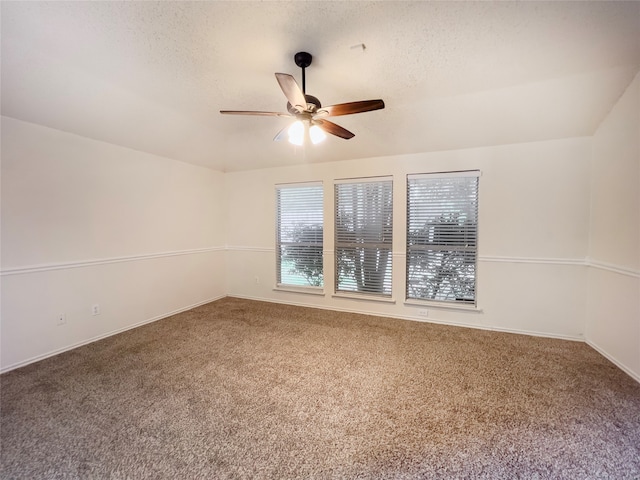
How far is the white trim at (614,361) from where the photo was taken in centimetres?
233

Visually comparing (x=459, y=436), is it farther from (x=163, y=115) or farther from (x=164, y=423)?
(x=163, y=115)

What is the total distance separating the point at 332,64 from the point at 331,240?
2524mm

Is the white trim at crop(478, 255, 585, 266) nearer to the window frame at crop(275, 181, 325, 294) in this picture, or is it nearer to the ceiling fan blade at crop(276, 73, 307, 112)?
the window frame at crop(275, 181, 325, 294)

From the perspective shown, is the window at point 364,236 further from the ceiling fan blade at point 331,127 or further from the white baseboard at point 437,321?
the ceiling fan blade at point 331,127

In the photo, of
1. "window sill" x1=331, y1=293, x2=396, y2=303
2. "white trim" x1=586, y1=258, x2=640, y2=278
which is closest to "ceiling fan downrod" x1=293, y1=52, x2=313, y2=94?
"window sill" x1=331, y1=293, x2=396, y2=303

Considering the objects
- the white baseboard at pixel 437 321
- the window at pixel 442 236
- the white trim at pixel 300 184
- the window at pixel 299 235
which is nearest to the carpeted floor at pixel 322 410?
the white baseboard at pixel 437 321

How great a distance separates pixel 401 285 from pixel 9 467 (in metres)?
3.79

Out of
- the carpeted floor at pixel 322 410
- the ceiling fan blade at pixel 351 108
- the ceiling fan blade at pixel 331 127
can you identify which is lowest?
the carpeted floor at pixel 322 410

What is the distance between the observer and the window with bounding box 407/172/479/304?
3533 mm

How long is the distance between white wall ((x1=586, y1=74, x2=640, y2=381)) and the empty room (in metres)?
0.03

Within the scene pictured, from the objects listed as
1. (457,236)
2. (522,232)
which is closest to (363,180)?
(457,236)

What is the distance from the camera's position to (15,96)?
233 centimetres

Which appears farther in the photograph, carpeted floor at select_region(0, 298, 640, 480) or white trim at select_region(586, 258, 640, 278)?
white trim at select_region(586, 258, 640, 278)

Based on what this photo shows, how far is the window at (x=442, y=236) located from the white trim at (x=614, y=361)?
1178mm
